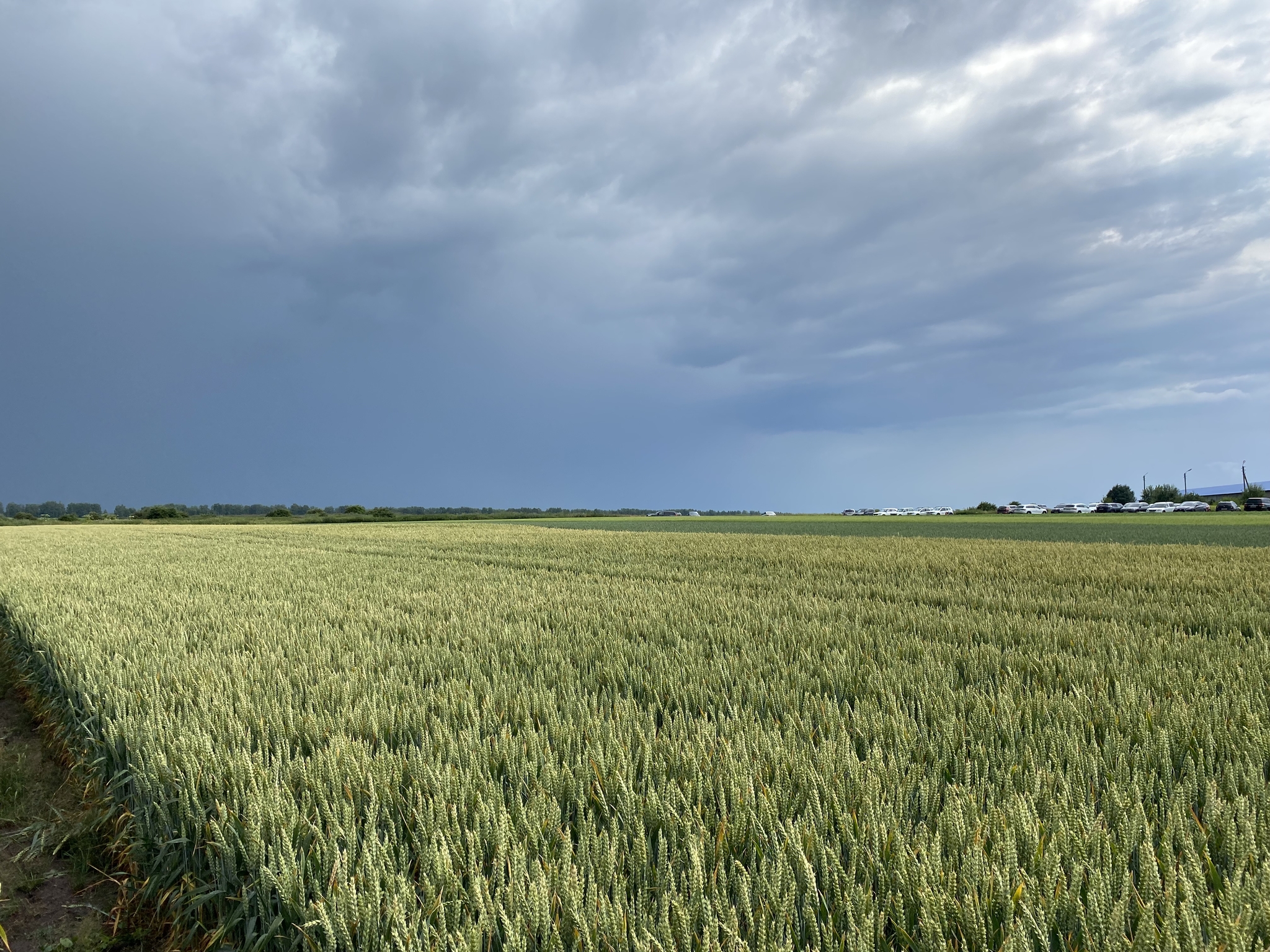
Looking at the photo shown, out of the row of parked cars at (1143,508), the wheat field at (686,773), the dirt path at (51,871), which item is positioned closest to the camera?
the wheat field at (686,773)

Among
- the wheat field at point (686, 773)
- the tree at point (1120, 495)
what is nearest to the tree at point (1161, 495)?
the tree at point (1120, 495)

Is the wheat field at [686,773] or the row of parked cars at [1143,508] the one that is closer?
the wheat field at [686,773]

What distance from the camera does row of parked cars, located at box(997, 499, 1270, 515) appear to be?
65.2m

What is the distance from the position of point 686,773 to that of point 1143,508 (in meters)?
93.9

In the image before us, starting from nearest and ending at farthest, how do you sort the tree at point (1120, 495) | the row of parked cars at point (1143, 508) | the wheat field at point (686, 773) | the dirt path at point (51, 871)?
the wheat field at point (686, 773), the dirt path at point (51, 871), the row of parked cars at point (1143, 508), the tree at point (1120, 495)

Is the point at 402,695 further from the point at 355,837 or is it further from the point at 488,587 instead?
the point at 488,587

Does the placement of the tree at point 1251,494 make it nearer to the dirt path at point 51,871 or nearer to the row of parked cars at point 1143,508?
the row of parked cars at point 1143,508

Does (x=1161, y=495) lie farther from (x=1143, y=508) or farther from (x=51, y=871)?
(x=51, y=871)

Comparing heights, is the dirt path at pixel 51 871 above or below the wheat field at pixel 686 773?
below

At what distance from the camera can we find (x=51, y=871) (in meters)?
3.09

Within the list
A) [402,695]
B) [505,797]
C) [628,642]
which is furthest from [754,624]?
[505,797]

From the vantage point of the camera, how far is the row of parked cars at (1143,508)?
214ft

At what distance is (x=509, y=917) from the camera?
1.59 m

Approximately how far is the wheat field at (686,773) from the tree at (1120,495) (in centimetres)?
10856
